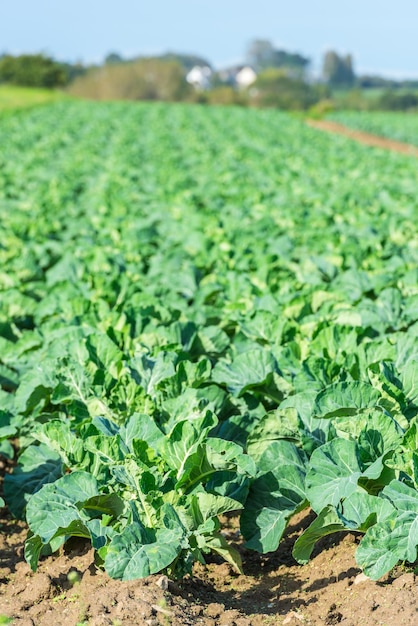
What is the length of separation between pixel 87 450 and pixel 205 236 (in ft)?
18.6

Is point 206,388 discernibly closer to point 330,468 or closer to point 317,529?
point 330,468

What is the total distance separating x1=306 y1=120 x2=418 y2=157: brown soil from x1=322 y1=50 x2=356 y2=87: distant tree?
98.3 m

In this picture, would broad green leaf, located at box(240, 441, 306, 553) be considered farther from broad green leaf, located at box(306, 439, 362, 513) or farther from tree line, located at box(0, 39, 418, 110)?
tree line, located at box(0, 39, 418, 110)

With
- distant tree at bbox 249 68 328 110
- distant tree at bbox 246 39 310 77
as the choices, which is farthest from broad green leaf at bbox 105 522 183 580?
distant tree at bbox 246 39 310 77

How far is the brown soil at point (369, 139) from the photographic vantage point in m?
31.7

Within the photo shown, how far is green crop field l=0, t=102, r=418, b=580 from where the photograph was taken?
3.17 meters

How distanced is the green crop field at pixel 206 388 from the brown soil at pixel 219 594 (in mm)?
120

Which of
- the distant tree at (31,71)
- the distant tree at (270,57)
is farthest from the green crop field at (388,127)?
the distant tree at (270,57)

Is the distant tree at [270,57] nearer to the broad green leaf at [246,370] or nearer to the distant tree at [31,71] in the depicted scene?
the distant tree at [31,71]

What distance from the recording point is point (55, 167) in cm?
1805

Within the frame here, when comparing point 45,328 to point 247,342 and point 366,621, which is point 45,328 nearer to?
point 247,342

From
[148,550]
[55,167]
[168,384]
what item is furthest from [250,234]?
[55,167]

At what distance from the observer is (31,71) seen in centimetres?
6638

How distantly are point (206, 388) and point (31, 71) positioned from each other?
6759 cm
